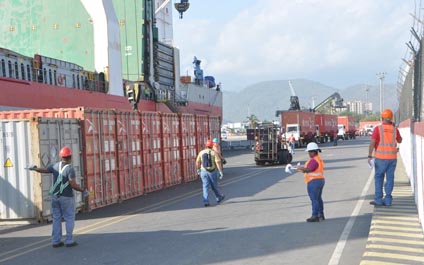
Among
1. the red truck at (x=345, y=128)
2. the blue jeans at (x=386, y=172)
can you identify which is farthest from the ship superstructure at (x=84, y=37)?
the red truck at (x=345, y=128)

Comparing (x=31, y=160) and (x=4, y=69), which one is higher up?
(x=4, y=69)

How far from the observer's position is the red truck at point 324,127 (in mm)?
61278

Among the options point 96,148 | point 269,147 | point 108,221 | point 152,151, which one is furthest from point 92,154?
point 269,147

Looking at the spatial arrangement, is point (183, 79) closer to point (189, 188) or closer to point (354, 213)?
point (189, 188)

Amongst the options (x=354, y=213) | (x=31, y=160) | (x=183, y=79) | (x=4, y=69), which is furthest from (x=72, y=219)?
(x=183, y=79)

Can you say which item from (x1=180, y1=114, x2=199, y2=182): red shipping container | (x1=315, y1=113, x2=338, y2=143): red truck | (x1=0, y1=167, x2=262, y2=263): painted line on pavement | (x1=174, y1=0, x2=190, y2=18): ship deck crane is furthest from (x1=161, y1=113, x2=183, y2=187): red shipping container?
(x1=315, y1=113, x2=338, y2=143): red truck

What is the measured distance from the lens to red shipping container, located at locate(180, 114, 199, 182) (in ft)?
72.1

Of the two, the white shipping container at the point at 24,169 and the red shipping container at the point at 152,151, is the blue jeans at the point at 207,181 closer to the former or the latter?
the white shipping container at the point at 24,169

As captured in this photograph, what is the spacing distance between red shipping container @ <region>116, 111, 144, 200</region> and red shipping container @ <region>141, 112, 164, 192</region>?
0.37m

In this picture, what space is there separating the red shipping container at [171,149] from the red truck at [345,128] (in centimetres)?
5934

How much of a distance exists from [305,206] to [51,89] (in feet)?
63.1

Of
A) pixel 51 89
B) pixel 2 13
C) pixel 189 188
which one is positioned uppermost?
pixel 2 13

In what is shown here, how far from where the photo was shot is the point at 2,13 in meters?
46.5

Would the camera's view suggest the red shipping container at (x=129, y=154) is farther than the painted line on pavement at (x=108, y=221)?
→ Yes
